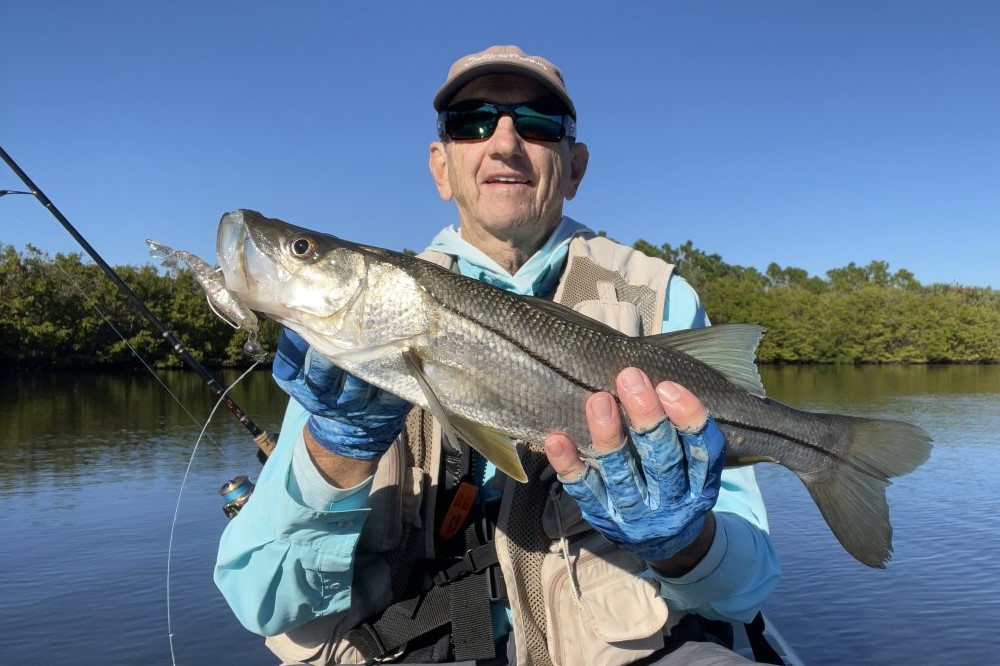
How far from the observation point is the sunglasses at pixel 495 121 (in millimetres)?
4074

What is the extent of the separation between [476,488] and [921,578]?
436 inches

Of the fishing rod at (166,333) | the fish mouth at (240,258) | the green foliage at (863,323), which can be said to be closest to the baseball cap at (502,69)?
the fish mouth at (240,258)

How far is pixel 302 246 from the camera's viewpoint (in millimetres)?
3008

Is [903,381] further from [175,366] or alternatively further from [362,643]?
[362,643]

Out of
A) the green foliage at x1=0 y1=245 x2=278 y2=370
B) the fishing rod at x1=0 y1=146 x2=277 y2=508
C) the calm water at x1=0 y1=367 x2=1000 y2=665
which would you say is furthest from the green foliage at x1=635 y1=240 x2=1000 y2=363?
the fishing rod at x1=0 y1=146 x2=277 y2=508

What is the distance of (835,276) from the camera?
13188 cm

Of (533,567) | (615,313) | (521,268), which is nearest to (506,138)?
(521,268)

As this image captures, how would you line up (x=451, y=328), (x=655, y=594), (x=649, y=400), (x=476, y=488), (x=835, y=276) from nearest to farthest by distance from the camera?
(x=649, y=400) → (x=451, y=328) → (x=655, y=594) → (x=476, y=488) → (x=835, y=276)

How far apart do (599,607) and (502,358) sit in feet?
4.32

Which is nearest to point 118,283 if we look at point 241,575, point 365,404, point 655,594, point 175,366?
point 241,575

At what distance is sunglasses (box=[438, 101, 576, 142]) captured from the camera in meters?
4.07

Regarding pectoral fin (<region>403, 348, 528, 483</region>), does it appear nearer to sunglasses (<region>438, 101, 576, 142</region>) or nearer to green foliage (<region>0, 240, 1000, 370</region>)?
sunglasses (<region>438, 101, 576, 142</region>)

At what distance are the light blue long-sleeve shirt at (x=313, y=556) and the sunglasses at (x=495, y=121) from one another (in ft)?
5.80

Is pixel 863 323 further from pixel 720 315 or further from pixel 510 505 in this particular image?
pixel 510 505
